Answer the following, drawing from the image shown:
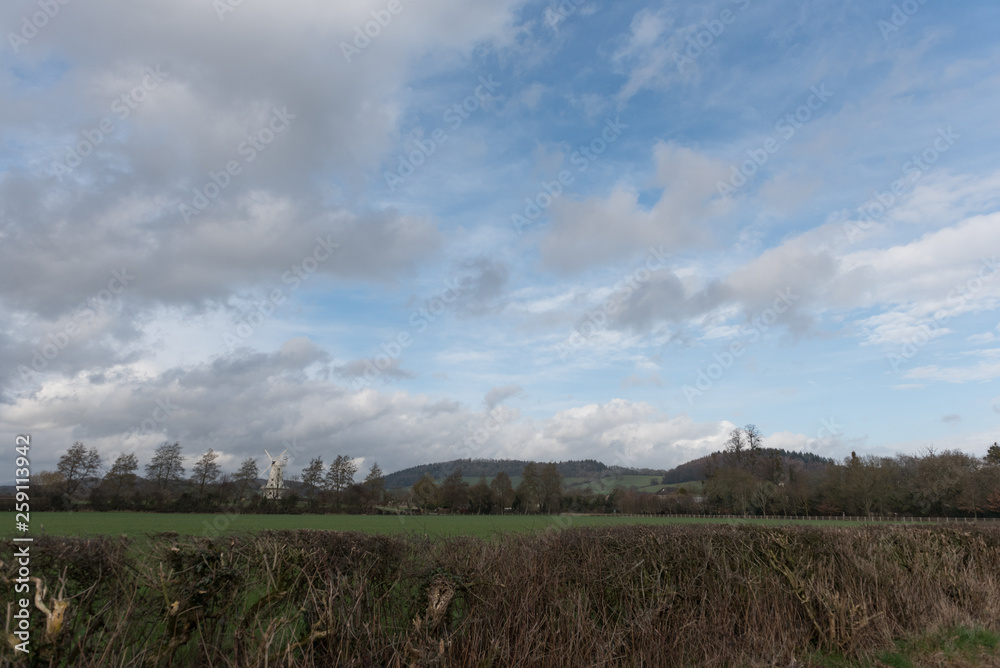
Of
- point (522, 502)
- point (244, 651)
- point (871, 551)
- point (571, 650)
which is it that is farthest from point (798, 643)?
point (522, 502)

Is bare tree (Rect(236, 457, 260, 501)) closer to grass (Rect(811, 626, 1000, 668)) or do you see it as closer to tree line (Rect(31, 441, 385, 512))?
tree line (Rect(31, 441, 385, 512))

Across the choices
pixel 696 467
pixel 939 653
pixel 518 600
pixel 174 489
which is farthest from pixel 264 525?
pixel 696 467

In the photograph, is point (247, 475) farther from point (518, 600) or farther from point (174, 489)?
point (518, 600)

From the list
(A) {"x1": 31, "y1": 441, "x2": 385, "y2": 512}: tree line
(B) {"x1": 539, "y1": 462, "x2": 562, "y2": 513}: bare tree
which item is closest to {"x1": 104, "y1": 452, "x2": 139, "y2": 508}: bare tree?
(A) {"x1": 31, "y1": 441, "x2": 385, "y2": 512}: tree line

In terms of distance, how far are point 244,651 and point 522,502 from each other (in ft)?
363

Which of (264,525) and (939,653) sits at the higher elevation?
(939,653)

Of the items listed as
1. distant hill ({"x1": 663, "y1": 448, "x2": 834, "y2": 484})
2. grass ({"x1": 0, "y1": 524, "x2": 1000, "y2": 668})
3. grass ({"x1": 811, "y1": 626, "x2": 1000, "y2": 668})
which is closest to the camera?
grass ({"x1": 0, "y1": 524, "x2": 1000, "y2": 668})

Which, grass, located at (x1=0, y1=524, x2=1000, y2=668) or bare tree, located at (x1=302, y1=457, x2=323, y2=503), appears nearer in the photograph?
grass, located at (x1=0, y1=524, x2=1000, y2=668)

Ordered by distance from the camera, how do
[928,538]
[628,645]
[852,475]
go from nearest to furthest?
[628,645] < [928,538] < [852,475]

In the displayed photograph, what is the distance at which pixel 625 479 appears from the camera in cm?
17012

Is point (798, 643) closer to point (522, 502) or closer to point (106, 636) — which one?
point (106, 636)

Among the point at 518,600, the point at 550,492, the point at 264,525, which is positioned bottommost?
the point at 550,492

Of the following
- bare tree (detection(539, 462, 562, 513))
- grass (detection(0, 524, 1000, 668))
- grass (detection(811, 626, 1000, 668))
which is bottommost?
bare tree (detection(539, 462, 562, 513))

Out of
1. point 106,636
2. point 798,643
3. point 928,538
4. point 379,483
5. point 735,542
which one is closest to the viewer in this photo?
point 106,636
